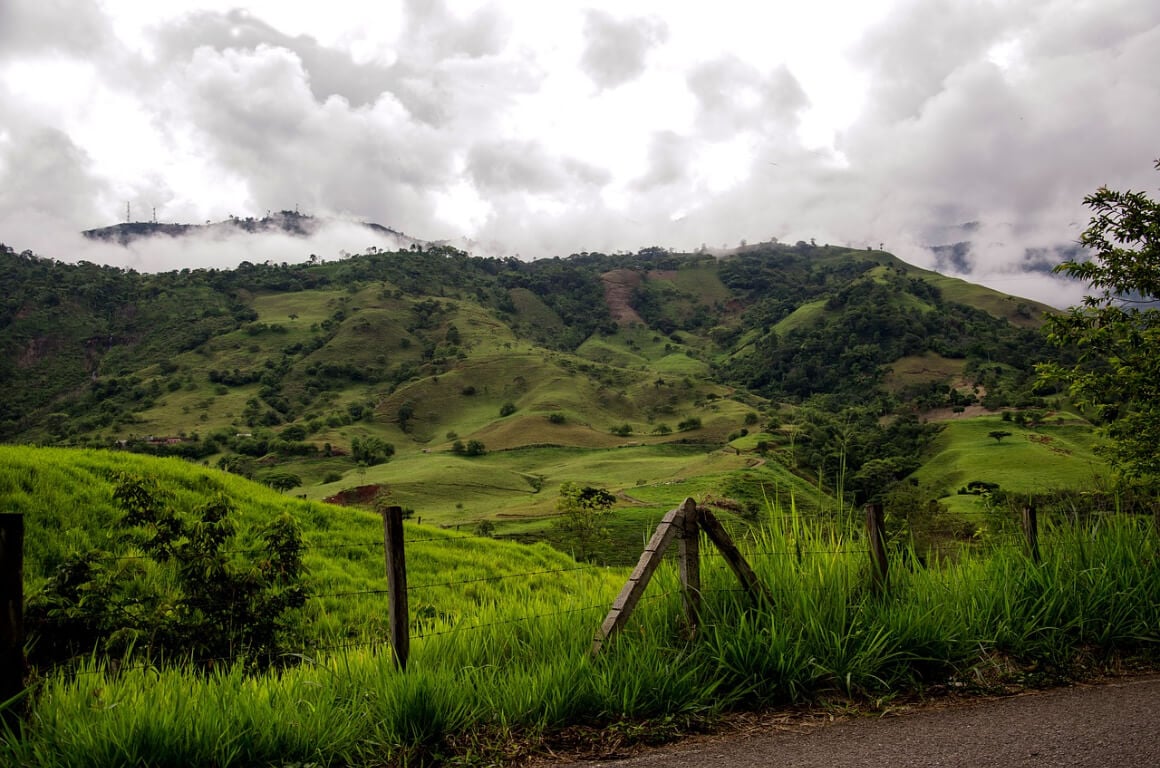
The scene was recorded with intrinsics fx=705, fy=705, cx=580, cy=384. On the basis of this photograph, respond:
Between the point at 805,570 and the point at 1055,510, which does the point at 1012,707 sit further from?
the point at 1055,510

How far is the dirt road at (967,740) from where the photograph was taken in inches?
164

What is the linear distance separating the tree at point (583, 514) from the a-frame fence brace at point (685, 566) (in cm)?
3047

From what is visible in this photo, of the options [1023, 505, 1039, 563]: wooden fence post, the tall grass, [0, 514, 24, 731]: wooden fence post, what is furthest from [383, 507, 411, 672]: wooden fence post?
[1023, 505, 1039, 563]: wooden fence post

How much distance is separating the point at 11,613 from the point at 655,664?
13.1 ft

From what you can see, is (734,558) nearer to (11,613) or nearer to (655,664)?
(655,664)

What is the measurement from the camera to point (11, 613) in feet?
13.1

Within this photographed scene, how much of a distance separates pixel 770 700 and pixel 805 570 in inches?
56.3

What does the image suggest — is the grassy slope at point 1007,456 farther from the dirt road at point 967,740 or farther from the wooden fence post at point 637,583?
the wooden fence post at point 637,583

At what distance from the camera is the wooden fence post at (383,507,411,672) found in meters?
5.17

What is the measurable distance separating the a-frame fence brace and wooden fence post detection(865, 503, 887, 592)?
104cm

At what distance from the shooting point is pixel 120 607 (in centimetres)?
675

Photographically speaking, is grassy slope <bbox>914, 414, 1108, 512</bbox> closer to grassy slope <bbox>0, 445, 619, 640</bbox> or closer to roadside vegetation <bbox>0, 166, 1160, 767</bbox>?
roadside vegetation <bbox>0, 166, 1160, 767</bbox>

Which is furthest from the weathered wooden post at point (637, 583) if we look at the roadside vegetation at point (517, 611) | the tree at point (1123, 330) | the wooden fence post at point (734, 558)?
the tree at point (1123, 330)

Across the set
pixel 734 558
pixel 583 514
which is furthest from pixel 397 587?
pixel 583 514
